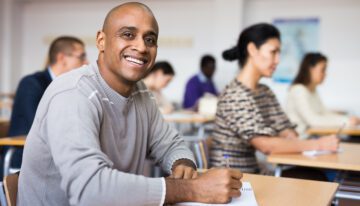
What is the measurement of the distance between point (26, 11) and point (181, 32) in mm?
3212

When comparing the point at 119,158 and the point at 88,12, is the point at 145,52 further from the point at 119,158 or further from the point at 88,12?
the point at 88,12

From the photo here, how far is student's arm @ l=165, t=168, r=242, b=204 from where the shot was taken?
1111 mm

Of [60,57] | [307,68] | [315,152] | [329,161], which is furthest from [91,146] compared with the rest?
[307,68]

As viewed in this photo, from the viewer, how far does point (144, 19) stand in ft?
4.16

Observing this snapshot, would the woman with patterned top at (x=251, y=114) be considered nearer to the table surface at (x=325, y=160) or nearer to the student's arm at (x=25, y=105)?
→ the table surface at (x=325, y=160)

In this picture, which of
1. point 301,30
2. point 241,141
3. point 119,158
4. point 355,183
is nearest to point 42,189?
point 119,158

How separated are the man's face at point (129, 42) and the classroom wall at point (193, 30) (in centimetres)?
518

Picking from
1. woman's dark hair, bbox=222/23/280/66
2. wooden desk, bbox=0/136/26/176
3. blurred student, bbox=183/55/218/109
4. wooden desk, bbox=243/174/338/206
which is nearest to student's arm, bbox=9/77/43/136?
wooden desk, bbox=0/136/26/176

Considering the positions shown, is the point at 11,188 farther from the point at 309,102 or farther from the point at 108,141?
the point at 309,102

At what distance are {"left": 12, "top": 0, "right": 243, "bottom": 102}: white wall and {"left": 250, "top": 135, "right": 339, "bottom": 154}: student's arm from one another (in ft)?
13.9

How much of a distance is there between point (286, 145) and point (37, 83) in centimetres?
158

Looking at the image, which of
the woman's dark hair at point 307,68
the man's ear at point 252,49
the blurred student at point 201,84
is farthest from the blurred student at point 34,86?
the blurred student at point 201,84

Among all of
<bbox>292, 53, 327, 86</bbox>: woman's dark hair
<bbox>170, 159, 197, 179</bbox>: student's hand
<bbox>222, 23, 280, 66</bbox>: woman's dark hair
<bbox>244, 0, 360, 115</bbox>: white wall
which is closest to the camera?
<bbox>170, 159, 197, 179</bbox>: student's hand

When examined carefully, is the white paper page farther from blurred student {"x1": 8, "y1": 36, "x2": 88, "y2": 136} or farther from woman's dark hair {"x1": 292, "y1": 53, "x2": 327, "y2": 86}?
woman's dark hair {"x1": 292, "y1": 53, "x2": 327, "y2": 86}
